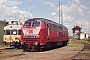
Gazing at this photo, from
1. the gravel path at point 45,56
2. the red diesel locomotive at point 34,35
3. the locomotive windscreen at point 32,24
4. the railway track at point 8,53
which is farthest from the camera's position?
the locomotive windscreen at point 32,24

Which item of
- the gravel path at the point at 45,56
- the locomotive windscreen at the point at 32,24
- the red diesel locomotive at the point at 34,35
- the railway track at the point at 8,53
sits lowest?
the gravel path at the point at 45,56

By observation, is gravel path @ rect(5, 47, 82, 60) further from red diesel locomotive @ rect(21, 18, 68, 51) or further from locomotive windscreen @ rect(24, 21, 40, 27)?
locomotive windscreen @ rect(24, 21, 40, 27)

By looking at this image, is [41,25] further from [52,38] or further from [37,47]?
[52,38]

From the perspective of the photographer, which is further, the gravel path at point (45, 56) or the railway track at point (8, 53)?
the railway track at point (8, 53)

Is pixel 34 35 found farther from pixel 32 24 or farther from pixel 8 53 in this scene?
pixel 8 53

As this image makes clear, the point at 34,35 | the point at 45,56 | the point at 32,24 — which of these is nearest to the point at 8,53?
the point at 34,35

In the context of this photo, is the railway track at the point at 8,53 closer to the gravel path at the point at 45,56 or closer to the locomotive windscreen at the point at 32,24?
the gravel path at the point at 45,56

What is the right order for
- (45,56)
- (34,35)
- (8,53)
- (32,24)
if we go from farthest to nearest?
(32,24) → (34,35) → (8,53) → (45,56)

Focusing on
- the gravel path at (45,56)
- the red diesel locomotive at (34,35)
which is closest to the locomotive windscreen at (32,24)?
the red diesel locomotive at (34,35)

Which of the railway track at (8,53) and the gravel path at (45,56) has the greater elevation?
the railway track at (8,53)

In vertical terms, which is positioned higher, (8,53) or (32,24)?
(32,24)

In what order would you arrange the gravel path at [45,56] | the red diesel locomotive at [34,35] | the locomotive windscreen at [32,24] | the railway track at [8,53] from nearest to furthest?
the gravel path at [45,56] < the railway track at [8,53] < the red diesel locomotive at [34,35] < the locomotive windscreen at [32,24]

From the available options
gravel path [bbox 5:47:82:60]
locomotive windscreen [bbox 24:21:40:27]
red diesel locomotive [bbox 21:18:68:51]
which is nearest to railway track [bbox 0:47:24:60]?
gravel path [bbox 5:47:82:60]

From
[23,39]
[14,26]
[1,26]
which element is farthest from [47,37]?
[1,26]
